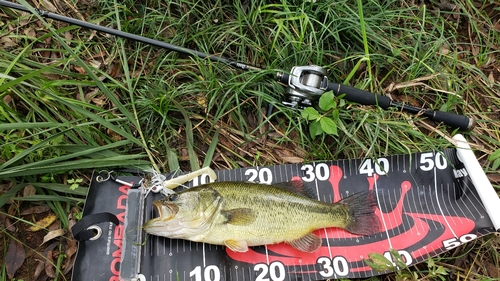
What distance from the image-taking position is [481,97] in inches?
159

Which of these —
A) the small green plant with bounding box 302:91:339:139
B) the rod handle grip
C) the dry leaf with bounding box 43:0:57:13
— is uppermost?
the dry leaf with bounding box 43:0:57:13

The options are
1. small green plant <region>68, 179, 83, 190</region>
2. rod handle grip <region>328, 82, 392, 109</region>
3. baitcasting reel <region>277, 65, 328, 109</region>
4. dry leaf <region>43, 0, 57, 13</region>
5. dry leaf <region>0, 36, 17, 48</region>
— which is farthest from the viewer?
dry leaf <region>43, 0, 57, 13</region>

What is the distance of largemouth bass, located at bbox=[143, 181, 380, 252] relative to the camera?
9.45ft

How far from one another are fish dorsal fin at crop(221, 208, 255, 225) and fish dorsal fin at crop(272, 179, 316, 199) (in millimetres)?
419

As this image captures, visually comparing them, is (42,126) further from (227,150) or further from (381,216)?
(381,216)

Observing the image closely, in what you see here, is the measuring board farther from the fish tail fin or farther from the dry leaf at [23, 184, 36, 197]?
the dry leaf at [23, 184, 36, 197]

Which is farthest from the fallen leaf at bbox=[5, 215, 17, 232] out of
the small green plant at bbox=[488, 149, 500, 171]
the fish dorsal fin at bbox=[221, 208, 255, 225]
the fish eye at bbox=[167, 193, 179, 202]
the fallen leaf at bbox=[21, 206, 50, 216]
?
the small green plant at bbox=[488, 149, 500, 171]

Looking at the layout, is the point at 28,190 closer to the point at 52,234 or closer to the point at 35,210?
the point at 35,210

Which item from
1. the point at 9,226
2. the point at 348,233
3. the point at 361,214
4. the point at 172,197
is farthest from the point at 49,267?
the point at 361,214

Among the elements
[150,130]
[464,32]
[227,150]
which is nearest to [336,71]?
[227,150]

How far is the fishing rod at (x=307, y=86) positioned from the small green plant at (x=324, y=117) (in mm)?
81

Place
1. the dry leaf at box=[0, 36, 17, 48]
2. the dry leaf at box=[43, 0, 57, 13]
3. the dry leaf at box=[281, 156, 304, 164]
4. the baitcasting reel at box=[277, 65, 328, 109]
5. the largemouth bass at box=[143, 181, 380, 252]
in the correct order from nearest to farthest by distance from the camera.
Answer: the largemouth bass at box=[143, 181, 380, 252] < the baitcasting reel at box=[277, 65, 328, 109] < the dry leaf at box=[281, 156, 304, 164] < the dry leaf at box=[0, 36, 17, 48] < the dry leaf at box=[43, 0, 57, 13]

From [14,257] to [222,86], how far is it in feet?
7.78

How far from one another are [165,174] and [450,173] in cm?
273
